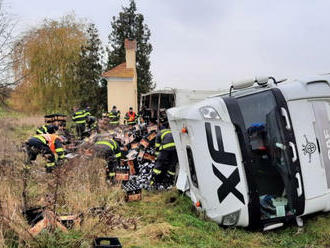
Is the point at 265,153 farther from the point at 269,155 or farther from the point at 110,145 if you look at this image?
the point at 110,145

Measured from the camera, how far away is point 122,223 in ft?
11.2

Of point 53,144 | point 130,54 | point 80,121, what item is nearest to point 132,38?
point 130,54

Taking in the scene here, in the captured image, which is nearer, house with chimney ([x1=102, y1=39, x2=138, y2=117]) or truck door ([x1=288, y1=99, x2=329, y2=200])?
truck door ([x1=288, y1=99, x2=329, y2=200])

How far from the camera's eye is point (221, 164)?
354 centimetres

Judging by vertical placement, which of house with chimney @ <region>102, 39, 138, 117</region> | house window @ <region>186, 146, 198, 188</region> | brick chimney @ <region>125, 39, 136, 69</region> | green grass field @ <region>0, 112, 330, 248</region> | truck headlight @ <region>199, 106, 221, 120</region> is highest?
brick chimney @ <region>125, 39, 136, 69</region>

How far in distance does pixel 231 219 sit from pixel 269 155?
3.21ft

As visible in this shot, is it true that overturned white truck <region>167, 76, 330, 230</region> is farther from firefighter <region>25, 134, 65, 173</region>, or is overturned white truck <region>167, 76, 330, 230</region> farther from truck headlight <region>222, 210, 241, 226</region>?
firefighter <region>25, 134, 65, 173</region>

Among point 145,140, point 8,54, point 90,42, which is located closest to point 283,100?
point 145,140

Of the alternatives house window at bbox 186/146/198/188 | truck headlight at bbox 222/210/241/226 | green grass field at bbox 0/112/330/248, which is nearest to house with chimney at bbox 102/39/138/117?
green grass field at bbox 0/112/330/248

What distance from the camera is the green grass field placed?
299 cm

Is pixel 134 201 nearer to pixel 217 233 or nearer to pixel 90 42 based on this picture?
pixel 217 233

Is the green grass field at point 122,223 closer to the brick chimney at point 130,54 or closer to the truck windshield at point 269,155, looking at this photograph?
the truck windshield at point 269,155

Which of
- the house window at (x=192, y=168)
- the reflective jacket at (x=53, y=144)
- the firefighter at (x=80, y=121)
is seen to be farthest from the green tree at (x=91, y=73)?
the house window at (x=192, y=168)

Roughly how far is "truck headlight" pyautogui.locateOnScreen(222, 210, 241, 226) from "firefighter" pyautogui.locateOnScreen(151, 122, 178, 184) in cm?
248
